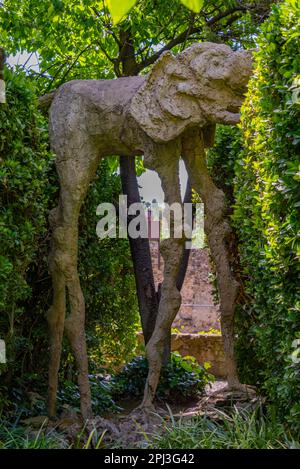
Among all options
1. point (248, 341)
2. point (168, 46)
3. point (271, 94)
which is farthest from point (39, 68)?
point (271, 94)

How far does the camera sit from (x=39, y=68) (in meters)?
8.71

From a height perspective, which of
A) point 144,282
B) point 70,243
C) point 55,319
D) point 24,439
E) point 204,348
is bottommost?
point 204,348

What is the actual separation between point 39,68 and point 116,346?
3515 mm

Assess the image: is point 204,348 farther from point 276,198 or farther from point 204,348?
point 276,198

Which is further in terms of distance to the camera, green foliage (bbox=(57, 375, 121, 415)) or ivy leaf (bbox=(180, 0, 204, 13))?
green foliage (bbox=(57, 375, 121, 415))

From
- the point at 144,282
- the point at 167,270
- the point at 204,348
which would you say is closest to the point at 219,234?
the point at 167,270

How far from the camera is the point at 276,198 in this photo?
12.5 feet

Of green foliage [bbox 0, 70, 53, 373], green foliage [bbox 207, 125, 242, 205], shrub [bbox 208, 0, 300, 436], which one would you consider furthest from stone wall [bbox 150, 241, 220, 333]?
shrub [bbox 208, 0, 300, 436]

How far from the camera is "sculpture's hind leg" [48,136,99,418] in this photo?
5.27m

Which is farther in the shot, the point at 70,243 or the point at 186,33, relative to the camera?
the point at 186,33

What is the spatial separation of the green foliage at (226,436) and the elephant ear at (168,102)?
79.1 inches

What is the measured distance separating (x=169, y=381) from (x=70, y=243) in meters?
2.35

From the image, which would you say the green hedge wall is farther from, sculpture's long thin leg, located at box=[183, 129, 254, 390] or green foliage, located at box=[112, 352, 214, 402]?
sculpture's long thin leg, located at box=[183, 129, 254, 390]

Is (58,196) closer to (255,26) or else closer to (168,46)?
(168,46)
